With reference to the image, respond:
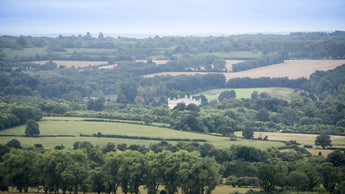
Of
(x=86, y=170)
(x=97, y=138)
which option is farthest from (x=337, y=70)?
(x=86, y=170)

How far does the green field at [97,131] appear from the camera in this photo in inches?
3311

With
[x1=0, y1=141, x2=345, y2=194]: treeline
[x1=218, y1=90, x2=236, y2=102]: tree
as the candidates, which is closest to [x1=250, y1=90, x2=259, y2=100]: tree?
[x1=218, y1=90, x2=236, y2=102]: tree

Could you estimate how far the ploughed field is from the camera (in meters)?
84.8

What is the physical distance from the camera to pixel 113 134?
3573 inches

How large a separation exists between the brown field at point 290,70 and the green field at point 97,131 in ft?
275

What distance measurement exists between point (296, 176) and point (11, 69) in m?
146

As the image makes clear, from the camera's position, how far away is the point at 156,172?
57.7 metres

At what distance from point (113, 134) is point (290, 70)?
10432 centimetres

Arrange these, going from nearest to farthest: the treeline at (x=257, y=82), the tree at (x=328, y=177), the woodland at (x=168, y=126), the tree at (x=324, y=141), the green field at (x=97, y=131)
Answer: the tree at (x=328, y=177) < the woodland at (x=168, y=126) < the green field at (x=97, y=131) < the tree at (x=324, y=141) < the treeline at (x=257, y=82)

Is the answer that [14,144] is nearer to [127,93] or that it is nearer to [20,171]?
[20,171]

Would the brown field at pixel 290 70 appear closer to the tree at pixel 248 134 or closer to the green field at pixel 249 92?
the green field at pixel 249 92

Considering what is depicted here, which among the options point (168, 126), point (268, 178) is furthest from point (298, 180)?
point (168, 126)

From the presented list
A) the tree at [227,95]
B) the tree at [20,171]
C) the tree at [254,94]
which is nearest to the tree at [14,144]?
the tree at [20,171]

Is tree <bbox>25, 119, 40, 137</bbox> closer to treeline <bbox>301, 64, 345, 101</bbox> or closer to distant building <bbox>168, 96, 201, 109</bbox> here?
distant building <bbox>168, 96, 201, 109</bbox>
